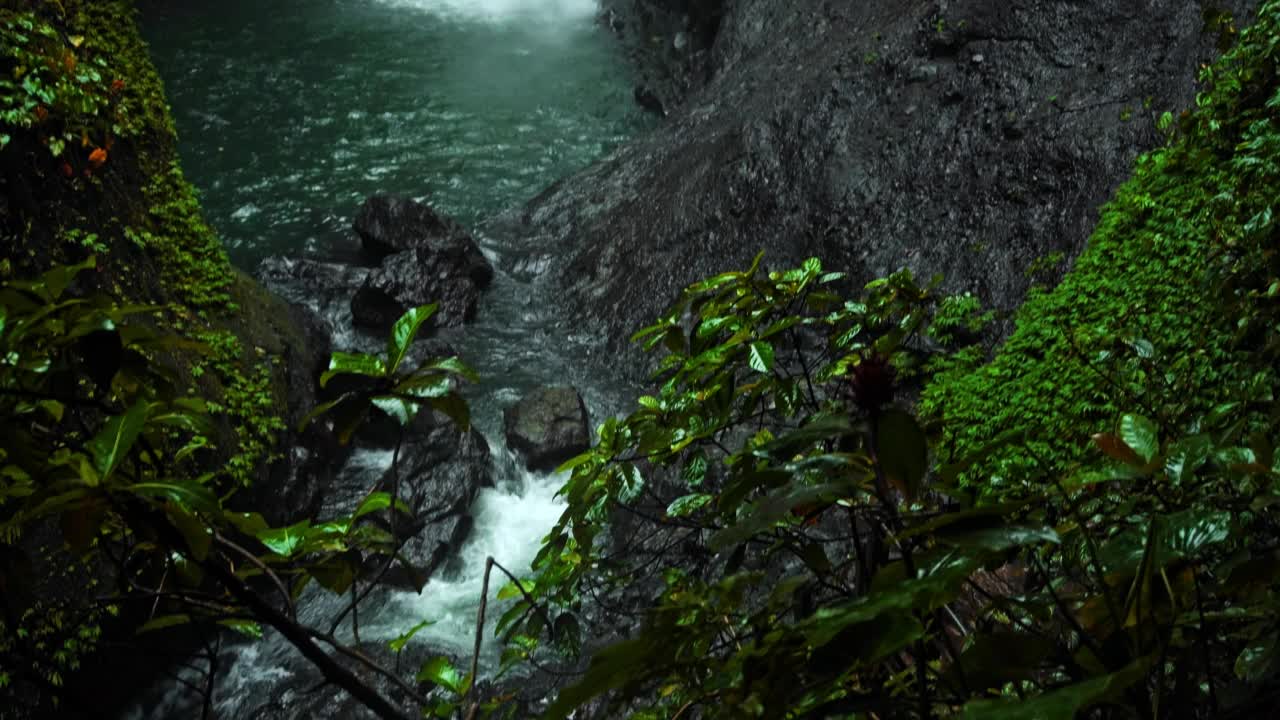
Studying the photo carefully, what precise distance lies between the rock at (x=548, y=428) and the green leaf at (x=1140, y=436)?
5.15 metres

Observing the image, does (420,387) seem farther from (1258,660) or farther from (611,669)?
(1258,660)

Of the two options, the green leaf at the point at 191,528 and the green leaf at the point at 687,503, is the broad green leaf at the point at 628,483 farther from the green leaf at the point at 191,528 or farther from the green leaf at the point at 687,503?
the green leaf at the point at 191,528

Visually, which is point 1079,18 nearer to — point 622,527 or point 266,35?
point 622,527

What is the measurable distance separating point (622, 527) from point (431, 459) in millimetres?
1817

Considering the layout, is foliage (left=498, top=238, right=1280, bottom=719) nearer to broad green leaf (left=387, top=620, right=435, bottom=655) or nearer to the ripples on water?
broad green leaf (left=387, top=620, right=435, bottom=655)

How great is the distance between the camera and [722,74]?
945cm

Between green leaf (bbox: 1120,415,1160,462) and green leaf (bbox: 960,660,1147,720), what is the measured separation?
1.87 ft

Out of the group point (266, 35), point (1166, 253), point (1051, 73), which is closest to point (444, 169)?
point (266, 35)

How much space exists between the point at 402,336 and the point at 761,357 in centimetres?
74

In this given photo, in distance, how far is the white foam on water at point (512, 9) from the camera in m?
15.7

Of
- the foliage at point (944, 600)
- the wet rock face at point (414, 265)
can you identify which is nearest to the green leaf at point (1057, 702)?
the foliage at point (944, 600)

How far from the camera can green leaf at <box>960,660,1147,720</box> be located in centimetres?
52

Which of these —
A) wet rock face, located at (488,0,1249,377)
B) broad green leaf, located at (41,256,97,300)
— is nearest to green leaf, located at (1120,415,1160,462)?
broad green leaf, located at (41,256,97,300)

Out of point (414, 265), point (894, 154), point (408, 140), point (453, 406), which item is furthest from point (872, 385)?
point (408, 140)
